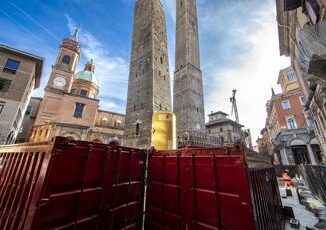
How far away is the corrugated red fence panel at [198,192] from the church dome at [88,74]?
35.6 metres

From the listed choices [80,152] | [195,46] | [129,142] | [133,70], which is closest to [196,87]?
[195,46]

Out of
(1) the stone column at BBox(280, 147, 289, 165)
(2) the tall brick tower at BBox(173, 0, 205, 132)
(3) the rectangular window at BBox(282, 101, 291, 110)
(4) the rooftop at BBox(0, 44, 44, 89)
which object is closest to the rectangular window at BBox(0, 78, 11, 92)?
(4) the rooftop at BBox(0, 44, 44, 89)

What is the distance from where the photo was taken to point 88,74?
35781mm

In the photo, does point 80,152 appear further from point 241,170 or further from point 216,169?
point 241,170

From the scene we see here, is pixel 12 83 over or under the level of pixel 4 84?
over

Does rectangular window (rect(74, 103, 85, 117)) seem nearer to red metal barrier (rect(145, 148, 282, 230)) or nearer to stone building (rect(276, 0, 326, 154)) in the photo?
red metal barrier (rect(145, 148, 282, 230))

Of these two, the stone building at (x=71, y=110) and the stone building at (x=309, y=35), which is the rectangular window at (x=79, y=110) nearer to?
the stone building at (x=71, y=110)

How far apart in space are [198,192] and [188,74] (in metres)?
23.7

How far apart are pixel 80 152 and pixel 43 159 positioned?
61 centimetres

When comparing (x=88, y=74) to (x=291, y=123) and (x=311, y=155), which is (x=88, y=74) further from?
(x=311, y=155)

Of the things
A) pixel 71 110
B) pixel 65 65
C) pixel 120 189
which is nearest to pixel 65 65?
pixel 65 65

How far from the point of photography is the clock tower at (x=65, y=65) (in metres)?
28.1

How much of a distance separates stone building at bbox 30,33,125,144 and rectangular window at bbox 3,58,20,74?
6.72 m

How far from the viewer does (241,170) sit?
119 inches
